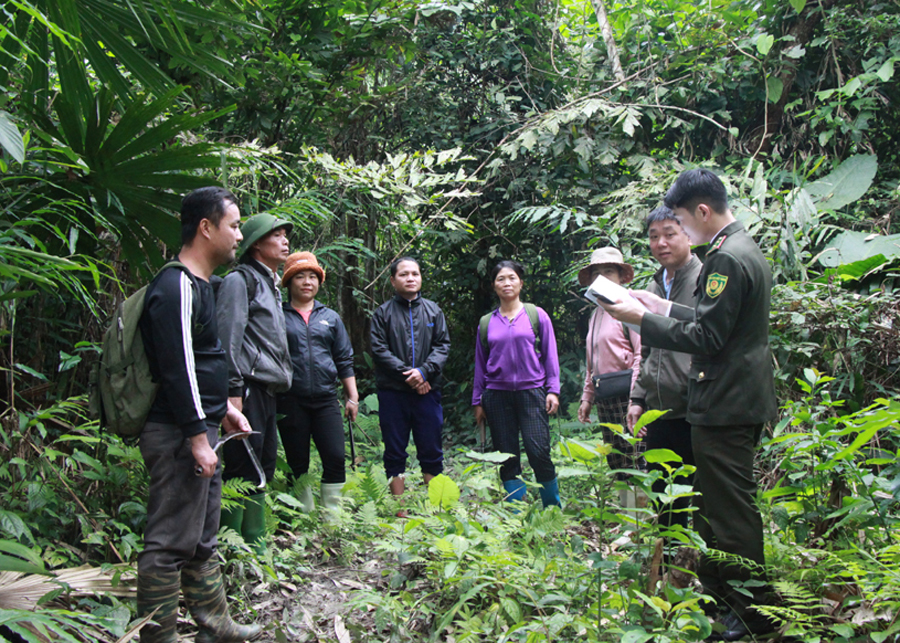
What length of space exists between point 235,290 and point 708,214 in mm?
2465

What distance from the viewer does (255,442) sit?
145 inches

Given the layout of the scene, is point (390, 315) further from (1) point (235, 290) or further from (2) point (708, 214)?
(2) point (708, 214)

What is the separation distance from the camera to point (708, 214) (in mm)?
2721

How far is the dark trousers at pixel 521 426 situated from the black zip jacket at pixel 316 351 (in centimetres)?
115

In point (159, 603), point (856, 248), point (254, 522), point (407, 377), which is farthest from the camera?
point (856, 248)

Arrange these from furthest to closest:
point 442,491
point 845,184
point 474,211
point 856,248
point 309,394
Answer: point 474,211 → point 845,184 → point 856,248 → point 309,394 → point 442,491

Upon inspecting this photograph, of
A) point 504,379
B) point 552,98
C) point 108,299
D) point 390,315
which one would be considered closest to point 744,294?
point 504,379

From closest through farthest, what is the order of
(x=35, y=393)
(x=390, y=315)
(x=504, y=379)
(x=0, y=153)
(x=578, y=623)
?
(x=578, y=623) < (x=0, y=153) < (x=35, y=393) < (x=504, y=379) < (x=390, y=315)

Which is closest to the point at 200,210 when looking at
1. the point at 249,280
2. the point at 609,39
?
the point at 249,280

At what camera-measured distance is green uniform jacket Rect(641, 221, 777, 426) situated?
2551 millimetres

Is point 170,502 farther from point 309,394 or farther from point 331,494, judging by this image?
point 331,494

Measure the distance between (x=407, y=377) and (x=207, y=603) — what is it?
2.38 metres

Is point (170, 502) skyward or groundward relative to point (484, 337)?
groundward

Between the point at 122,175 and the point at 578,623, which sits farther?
the point at 122,175
